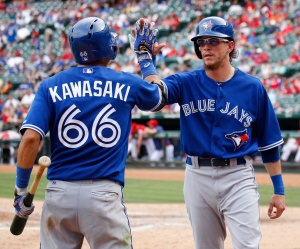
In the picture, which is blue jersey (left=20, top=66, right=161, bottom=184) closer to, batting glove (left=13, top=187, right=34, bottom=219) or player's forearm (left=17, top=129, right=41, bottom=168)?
player's forearm (left=17, top=129, right=41, bottom=168)

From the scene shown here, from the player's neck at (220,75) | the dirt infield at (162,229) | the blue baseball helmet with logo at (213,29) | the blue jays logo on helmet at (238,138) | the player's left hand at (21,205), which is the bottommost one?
the dirt infield at (162,229)

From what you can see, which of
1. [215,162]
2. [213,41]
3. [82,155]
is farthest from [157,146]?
[82,155]

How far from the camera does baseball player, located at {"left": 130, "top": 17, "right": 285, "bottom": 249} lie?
3965 mm

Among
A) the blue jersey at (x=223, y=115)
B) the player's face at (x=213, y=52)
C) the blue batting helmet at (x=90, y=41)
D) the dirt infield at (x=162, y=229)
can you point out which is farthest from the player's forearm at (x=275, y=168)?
the dirt infield at (x=162, y=229)

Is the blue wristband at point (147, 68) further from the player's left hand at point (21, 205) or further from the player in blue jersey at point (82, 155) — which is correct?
the player's left hand at point (21, 205)

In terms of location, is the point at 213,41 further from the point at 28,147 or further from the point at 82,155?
the point at 28,147

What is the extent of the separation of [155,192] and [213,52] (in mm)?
7090

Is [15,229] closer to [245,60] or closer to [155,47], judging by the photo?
[155,47]

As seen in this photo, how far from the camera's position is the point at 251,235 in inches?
150

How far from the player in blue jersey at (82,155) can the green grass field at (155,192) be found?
6.48m

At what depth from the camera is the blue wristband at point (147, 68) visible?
3987 mm

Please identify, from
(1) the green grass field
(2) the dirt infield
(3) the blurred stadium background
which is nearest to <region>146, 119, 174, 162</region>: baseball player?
(3) the blurred stadium background

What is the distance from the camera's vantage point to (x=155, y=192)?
11047 millimetres

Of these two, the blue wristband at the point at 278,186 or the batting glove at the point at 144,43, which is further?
the blue wristband at the point at 278,186
